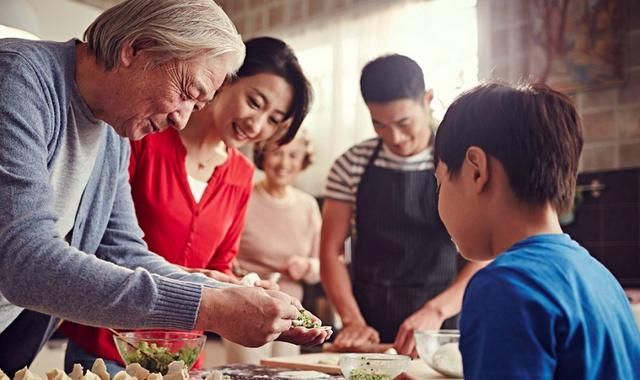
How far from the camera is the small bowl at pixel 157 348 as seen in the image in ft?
4.18

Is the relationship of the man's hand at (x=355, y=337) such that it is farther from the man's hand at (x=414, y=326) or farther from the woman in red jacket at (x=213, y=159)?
the woman in red jacket at (x=213, y=159)

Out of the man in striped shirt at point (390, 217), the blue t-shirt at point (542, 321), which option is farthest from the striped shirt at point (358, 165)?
the blue t-shirt at point (542, 321)

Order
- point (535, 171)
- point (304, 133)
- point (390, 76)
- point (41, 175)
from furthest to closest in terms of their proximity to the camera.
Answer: point (304, 133)
point (390, 76)
point (41, 175)
point (535, 171)

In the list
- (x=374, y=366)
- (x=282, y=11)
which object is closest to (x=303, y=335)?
(x=374, y=366)

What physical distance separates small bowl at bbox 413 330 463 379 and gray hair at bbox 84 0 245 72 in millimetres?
772

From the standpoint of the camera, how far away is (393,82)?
223cm

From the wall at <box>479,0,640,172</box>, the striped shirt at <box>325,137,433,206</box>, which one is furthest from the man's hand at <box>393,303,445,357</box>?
the wall at <box>479,0,640,172</box>

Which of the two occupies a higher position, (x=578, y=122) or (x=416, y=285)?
(x=578, y=122)

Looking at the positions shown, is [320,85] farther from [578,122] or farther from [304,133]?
[578,122]

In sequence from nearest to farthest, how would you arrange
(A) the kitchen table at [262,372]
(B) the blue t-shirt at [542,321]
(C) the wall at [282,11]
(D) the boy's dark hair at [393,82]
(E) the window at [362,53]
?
1. (B) the blue t-shirt at [542,321]
2. (A) the kitchen table at [262,372]
3. (D) the boy's dark hair at [393,82]
4. (E) the window at [362,53]
5. (C) the wall at [282,11]

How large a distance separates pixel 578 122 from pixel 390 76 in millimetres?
1207

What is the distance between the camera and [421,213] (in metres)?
2.41

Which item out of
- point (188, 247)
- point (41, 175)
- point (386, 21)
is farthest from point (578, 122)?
point (386, 21)

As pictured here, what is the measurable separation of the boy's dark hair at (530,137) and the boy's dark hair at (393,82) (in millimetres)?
1142
